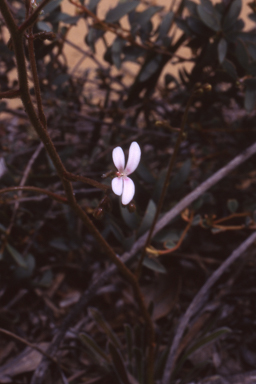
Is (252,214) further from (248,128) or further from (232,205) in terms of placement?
(248,128)

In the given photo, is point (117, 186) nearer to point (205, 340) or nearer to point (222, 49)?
point (205, 340)

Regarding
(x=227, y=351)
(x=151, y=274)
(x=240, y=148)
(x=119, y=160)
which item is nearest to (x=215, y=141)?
(x=240, y=148)

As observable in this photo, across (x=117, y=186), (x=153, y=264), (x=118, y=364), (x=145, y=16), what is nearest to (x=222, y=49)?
(x=145, y=16)

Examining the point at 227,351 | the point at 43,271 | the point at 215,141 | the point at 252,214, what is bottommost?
the point at 227,351

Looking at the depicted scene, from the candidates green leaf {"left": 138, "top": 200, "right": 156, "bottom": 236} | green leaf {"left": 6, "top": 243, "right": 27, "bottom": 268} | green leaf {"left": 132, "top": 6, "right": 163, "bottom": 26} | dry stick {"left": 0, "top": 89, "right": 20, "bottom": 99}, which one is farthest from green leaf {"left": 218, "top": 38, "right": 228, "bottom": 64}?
green leaf {"left": 6, "top": 243, "right": 27, "bottom": 268}

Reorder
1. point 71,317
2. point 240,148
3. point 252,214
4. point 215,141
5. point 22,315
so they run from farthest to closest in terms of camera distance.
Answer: point 215,141
point 240,148
point 22,315
point 252,214
point 71,317

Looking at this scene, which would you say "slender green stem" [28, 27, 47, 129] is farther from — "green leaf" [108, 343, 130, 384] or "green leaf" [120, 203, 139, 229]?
"green leaf" [108, 343, 130, 384]
